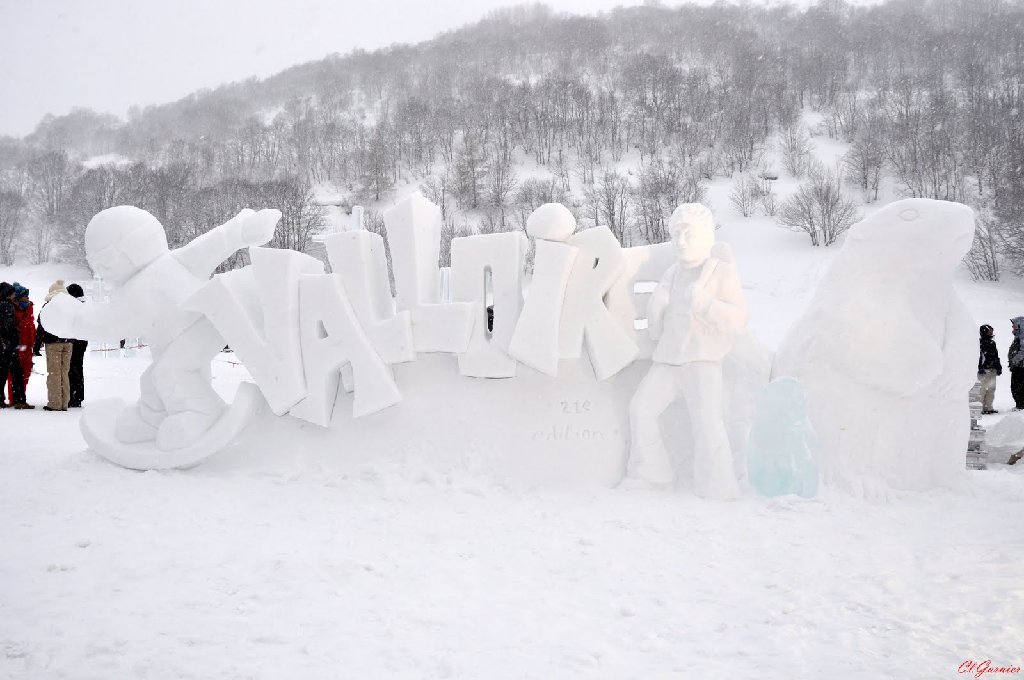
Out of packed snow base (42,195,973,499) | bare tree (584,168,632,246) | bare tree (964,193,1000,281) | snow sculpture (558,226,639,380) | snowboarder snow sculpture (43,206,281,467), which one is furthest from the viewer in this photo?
bare tree (584,168,632,246)

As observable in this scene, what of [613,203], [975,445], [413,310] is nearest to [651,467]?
[413,310]

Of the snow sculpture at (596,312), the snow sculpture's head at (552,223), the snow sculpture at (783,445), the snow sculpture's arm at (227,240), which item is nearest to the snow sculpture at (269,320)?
the snow sculpture's arm at (227,240)

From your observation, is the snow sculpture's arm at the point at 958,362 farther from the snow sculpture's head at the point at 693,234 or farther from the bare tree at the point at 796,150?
the bare tree at the point at 796,150

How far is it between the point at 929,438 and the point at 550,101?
30.4 m

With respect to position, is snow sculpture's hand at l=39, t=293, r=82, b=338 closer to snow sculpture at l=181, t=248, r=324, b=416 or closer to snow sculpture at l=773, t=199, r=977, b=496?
snow sculpture at l=181, t=248, r=324, b=416

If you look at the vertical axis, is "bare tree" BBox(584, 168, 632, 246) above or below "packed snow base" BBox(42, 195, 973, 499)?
above

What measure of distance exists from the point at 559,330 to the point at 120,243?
2.82 meters

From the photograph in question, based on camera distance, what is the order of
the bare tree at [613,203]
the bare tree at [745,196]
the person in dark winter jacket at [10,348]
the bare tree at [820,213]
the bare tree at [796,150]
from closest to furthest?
the person in dark winter jacket at [10,348] → the bare tree at [820,213] → the bare tree at [613,203] → the bare tree at [745,196] → the bare tree at [796,150]

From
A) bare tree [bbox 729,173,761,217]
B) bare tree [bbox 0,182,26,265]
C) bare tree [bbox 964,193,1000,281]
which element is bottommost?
bare tree [bbox 964,193,1000,281]

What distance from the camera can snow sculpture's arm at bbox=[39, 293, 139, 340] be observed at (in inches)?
180

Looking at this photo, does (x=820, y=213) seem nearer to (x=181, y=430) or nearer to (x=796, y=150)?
(x=796, y=150)

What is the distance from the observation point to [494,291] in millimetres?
4398


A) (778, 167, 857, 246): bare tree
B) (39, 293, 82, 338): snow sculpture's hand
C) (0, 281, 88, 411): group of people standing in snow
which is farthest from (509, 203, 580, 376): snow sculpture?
(778, 167, 857, 246): bare tree

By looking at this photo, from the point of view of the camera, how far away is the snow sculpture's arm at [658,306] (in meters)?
4.05
